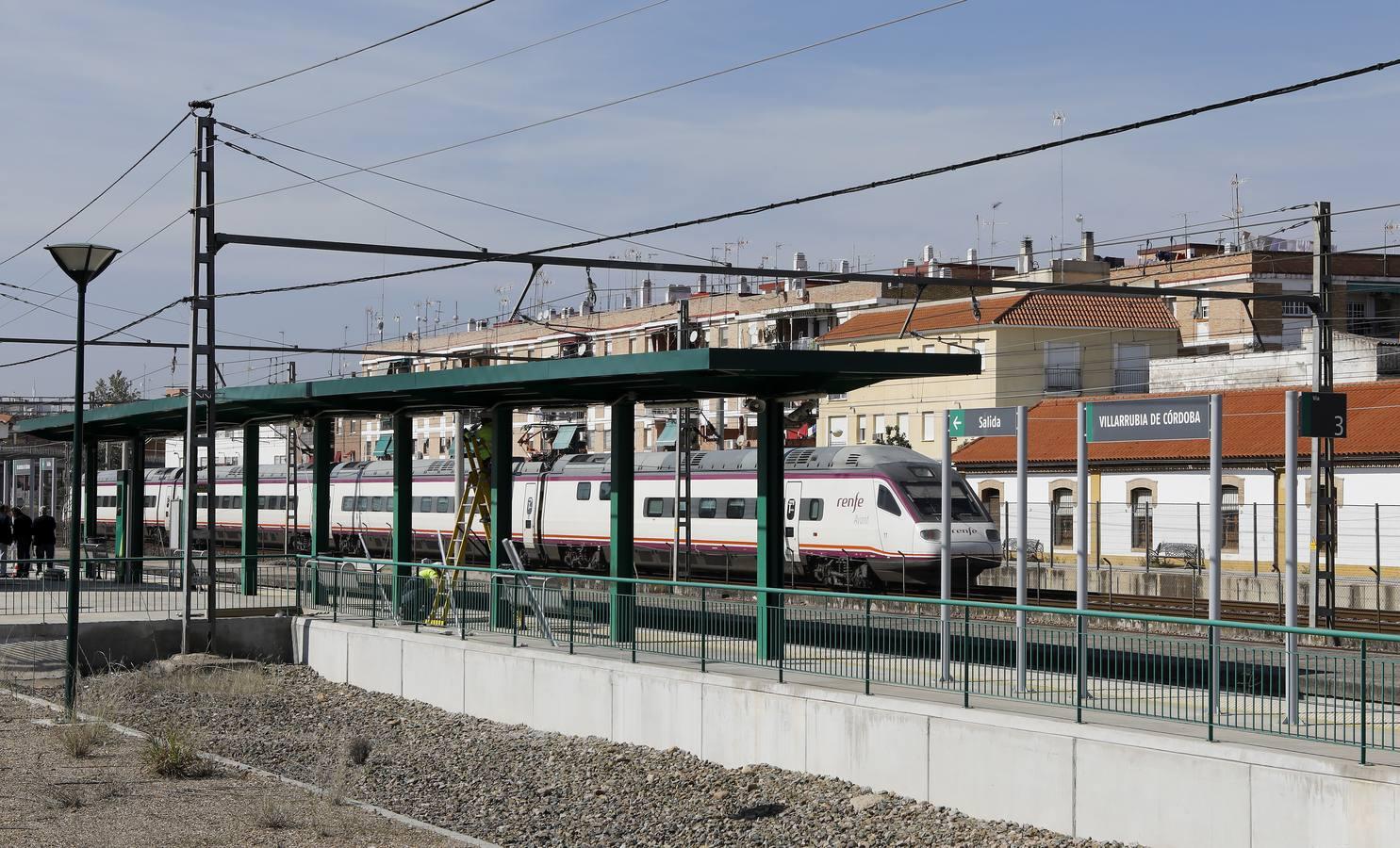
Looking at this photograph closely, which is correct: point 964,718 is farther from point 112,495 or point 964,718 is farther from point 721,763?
point 112,495

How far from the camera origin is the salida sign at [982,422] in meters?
17.5

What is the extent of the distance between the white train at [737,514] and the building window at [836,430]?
67.3ft

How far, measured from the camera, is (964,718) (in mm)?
13633

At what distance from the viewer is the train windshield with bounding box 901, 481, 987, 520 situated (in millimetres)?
32688

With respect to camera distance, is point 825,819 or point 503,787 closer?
point 825,819

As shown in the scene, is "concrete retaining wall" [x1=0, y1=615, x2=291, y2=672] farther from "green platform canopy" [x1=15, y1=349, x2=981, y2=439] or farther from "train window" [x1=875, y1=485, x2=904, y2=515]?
"train window" [x1=875, y1=485, x2=904, y2=515]

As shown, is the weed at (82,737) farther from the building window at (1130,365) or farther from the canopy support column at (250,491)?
the building window at (1130,365)

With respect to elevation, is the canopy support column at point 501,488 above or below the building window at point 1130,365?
below

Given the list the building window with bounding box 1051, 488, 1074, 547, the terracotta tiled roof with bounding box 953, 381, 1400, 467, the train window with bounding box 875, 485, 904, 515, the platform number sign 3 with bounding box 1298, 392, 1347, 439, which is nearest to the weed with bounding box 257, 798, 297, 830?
the platform number sign 3 with bounding box 1298, 392, 1347, 439

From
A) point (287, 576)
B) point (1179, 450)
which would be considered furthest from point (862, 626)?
point (1179, 450)

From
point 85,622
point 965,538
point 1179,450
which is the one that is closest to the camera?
point 85,622

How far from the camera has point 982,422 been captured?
18031 mm

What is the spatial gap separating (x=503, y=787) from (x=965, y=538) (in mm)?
18343

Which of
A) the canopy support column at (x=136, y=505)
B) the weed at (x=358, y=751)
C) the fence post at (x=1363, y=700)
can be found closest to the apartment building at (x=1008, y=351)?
the canopy support column at (x=136, y=505)
